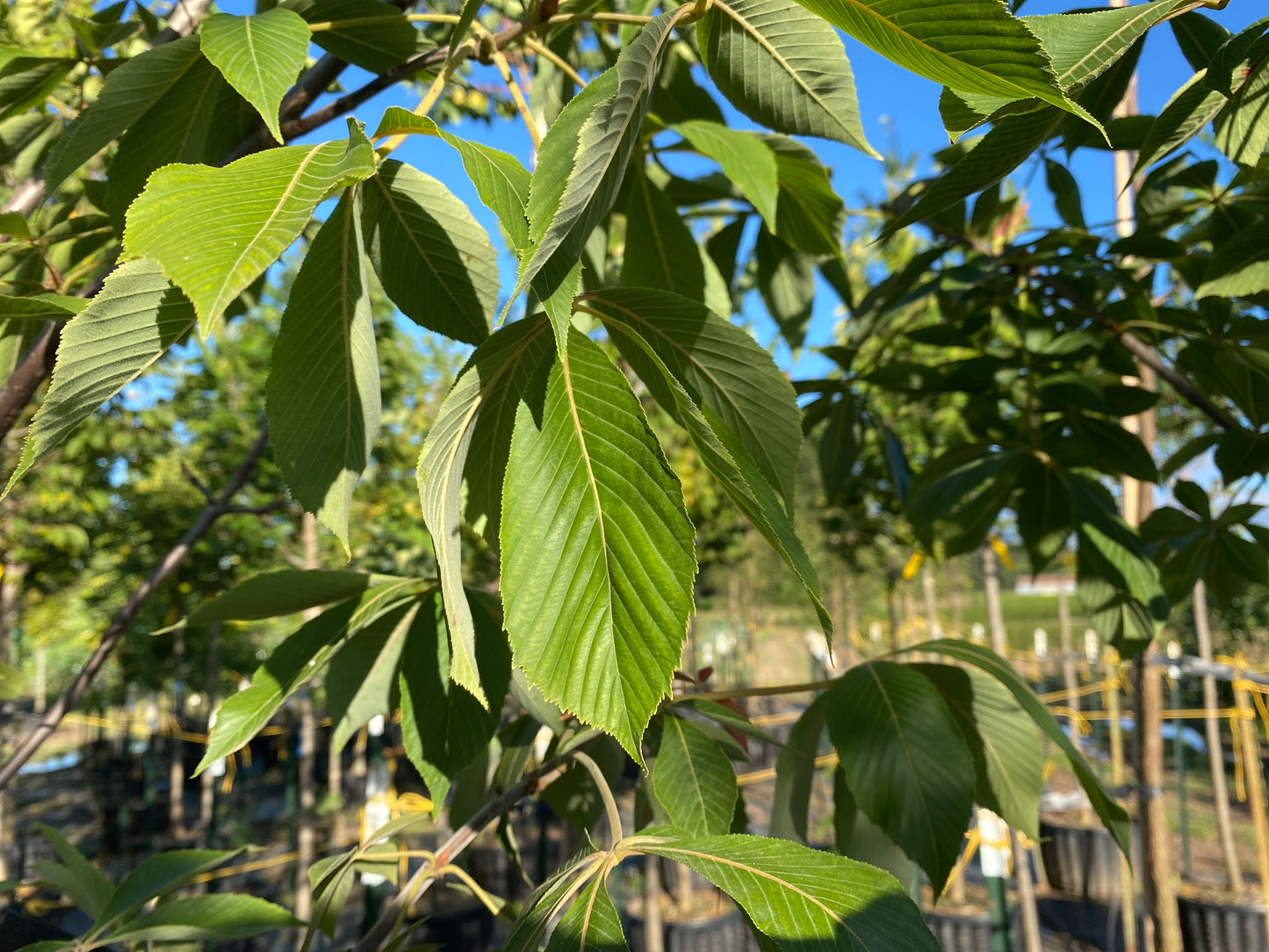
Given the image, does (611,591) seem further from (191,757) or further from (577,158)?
(191,757)

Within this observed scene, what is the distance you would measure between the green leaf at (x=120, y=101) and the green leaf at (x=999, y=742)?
2.74 ft

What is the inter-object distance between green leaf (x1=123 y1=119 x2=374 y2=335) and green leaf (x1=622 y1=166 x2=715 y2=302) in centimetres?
48

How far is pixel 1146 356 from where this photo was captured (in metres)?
1.21

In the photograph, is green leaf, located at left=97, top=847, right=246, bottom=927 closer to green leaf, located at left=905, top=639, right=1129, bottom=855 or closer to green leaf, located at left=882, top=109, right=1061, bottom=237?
green leaf, located at left=905, top=639, right=1129, bottom=855

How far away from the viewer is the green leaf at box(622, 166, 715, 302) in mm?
863

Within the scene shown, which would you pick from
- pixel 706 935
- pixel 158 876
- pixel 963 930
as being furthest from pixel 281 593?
pixel 963 930

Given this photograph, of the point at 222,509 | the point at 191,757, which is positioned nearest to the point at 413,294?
the point at 222,509

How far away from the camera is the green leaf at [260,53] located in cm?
46

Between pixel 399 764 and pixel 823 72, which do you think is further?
pixel 399 764

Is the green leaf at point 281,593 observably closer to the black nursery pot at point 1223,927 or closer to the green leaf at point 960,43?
the green leaf at point 960,43

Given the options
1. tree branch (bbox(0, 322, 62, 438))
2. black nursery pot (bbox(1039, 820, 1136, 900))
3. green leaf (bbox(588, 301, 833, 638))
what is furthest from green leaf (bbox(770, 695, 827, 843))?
black nursery pot (bbox(1039, 820, 1136, 900))

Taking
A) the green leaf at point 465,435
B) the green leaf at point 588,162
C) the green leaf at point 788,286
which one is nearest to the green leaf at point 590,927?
the green leaf at point 465,435

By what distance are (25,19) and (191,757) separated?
8.22m

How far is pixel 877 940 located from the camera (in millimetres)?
473
